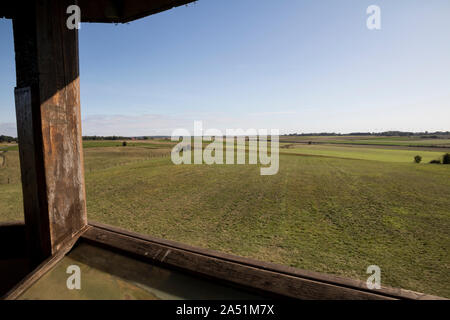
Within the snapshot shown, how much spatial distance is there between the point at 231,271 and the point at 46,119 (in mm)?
1682

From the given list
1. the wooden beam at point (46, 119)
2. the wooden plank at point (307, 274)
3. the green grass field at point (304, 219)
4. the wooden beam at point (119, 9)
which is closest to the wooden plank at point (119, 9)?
the wooden beam at point (119, 9)

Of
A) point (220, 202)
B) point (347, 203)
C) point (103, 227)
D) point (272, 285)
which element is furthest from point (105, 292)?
point (347, 203)

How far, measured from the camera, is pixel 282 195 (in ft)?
53.5

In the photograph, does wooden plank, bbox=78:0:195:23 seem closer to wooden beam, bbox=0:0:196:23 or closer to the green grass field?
wooden beam, bbox=0:0:196:23

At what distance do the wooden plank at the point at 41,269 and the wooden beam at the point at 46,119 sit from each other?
1.6 inches

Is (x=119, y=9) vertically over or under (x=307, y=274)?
over

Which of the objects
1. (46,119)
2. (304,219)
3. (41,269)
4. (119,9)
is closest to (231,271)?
(41,269)

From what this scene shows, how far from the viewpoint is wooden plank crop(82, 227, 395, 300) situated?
1138mm

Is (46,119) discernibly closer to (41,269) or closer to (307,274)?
(41,269)

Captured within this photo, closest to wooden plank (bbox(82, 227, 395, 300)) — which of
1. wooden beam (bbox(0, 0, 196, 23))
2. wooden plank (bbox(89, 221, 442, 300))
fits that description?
wooden plank (bbox(89, 221, 442, 300))

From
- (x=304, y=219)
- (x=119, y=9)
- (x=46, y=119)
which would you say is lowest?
(x=304, y=219)

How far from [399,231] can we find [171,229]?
421 inches

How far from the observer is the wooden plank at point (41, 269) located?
1.30m

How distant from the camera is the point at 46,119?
5.02 ft
